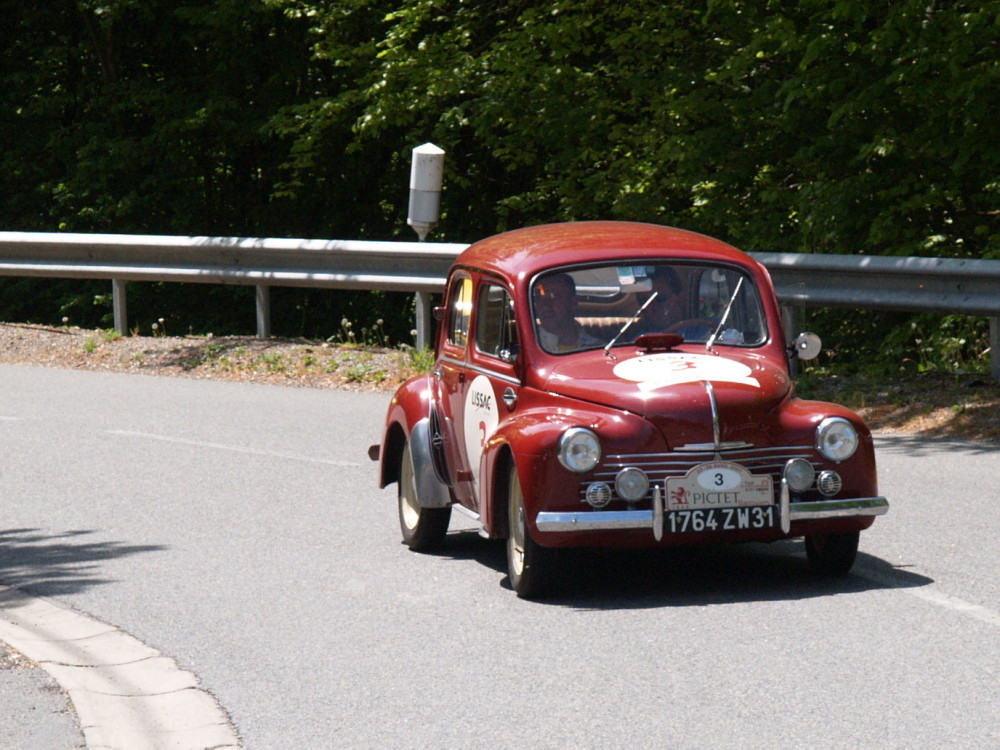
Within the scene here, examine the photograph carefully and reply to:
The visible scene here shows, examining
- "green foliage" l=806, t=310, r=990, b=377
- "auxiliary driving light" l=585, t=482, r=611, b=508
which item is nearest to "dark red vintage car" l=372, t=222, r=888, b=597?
"auxiliary driving light" l=585, t=482, r=611, b=508

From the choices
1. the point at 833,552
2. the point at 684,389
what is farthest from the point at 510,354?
the point at 833,552

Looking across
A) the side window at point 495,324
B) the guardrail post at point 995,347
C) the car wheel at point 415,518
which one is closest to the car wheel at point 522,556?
the side window at point 495,324

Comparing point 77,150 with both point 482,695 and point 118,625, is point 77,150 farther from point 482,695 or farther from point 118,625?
point 482,695

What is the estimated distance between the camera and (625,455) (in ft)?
22.1

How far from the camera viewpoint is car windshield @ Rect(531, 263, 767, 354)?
7.50 m

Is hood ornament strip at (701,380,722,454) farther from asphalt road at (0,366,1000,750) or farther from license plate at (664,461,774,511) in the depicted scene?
asphalt road at (0,366,1000,750)

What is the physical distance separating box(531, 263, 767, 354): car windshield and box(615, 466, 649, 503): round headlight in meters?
0.92

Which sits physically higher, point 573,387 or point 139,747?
point 573,387

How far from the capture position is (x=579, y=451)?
671cm

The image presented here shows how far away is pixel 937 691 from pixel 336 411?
8151 millimetres

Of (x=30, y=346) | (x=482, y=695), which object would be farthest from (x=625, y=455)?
(x=30, y=346)

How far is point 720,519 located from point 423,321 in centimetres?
868

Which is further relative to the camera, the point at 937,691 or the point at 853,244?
the point at 853,244

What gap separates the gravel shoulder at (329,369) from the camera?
11500 mm
